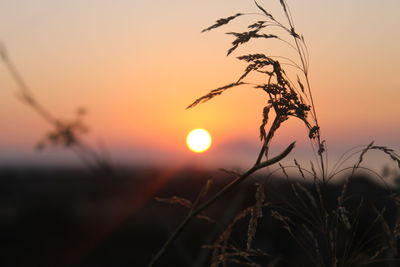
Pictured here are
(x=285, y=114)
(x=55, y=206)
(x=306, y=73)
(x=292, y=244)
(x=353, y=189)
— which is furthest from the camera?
(x=55, y=206)

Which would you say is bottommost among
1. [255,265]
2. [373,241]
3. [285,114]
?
[373,241]

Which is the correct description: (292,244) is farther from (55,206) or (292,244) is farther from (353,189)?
(55,206)

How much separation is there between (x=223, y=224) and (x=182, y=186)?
25.9 meters

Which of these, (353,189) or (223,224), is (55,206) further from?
(223,224)

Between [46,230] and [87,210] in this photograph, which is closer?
[46,230]

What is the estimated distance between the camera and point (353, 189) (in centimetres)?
1452

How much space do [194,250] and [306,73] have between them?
13.9 m

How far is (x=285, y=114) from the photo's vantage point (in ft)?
5.59

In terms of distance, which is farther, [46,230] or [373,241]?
[46,230]

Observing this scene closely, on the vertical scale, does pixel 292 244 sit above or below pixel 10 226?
below

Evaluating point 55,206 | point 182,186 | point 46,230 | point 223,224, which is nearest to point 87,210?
point 55,206

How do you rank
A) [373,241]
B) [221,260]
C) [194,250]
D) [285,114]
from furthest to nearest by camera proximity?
1. [194,250]
2. [373,241]
3. [221,260]
4. [285,114]

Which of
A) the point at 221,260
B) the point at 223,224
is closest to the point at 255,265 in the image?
the point at 221,260

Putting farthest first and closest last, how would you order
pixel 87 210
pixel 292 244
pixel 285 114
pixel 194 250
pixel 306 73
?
pixel 87 210
pixel 194 250
pixel 292 244
pixel 306 73
pixel 285 114
